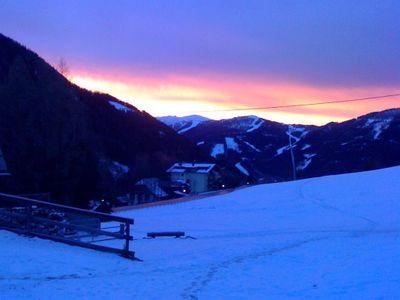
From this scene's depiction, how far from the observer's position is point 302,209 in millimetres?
34281

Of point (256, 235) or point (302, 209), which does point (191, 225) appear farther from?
point (302, 209)

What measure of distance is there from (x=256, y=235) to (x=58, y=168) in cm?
2823

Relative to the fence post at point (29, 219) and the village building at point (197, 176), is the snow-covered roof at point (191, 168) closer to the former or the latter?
the village building at point (197, 176)

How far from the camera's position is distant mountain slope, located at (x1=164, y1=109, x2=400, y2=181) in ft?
379

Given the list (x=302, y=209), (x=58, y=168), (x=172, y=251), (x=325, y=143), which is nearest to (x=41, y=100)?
(x=58, y=168)

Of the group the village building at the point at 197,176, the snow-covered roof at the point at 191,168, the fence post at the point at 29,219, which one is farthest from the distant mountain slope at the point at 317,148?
the fence post at the point at 29,219

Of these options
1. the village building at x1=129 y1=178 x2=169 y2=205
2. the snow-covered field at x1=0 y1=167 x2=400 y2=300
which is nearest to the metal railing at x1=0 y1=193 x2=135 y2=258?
the snow-covered field at x1=0 y1=167 x2=400 y2=300

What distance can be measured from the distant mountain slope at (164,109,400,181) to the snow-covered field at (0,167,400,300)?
62808 millimetres

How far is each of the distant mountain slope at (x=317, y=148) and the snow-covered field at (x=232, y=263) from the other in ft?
206

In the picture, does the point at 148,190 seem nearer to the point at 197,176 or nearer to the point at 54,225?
the point at 197,176

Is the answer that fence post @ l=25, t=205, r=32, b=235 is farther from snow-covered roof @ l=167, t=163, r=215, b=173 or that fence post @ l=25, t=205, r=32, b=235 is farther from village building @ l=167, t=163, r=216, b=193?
snow-covered roof @ l=167, t=163, r=215, b=173

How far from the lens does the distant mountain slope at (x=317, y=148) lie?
379 feet

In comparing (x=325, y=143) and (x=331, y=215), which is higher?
(x=325, y=143)

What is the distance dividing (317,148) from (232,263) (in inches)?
4915
